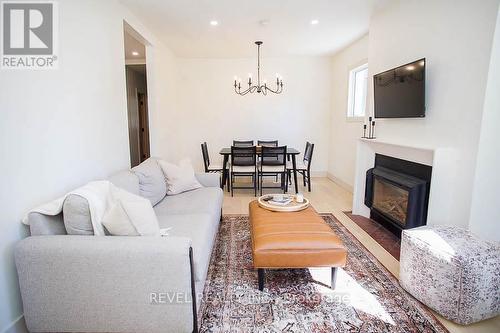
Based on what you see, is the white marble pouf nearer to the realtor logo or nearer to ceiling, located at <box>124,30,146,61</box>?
the realtor logo

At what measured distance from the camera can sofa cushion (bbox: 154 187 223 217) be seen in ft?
8.36

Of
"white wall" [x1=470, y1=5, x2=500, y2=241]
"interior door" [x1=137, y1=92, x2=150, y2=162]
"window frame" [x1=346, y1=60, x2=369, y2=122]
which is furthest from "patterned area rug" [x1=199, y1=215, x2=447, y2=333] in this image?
"interior door" [x1=137, y1=92, x2=150, y2=162]

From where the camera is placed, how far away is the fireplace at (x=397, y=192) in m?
2.59

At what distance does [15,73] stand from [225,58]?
4.78m

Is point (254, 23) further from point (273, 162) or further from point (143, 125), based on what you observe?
point (143, 125)

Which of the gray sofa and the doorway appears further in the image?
the doorway

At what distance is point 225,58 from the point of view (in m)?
6.02

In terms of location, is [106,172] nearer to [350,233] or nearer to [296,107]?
[350,233]

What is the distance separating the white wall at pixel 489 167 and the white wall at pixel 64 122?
10.2ft

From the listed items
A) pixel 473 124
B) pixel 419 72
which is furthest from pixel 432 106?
pixel 473 124

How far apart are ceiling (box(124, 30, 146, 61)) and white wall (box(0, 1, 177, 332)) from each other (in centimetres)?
120

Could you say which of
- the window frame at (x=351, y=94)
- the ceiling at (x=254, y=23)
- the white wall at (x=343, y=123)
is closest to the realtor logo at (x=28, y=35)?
the ceiling at (x=254, y=23)

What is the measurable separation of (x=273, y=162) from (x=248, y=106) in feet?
5.82

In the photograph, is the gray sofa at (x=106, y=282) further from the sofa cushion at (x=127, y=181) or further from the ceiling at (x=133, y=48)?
the ceiling at (x=133, y=48)
